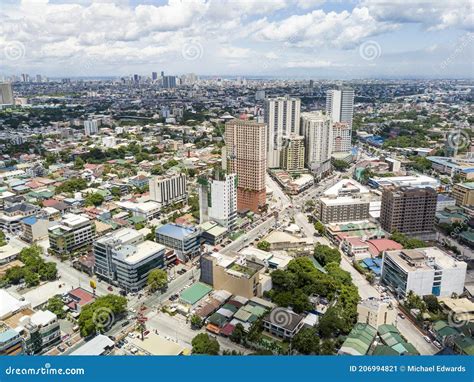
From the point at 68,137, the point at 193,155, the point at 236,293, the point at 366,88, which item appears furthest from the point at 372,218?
the point at 366,88

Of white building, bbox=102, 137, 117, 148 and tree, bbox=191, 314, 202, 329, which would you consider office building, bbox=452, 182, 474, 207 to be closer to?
tree, bbox=191, 314, 202, 329

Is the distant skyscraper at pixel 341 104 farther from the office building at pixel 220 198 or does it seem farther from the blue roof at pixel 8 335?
the blue roof at pixel 8 335

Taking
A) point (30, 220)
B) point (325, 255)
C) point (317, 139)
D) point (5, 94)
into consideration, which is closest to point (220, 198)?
point (325, 255)

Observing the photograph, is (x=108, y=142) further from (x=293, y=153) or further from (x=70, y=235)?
(x=70, y=235)

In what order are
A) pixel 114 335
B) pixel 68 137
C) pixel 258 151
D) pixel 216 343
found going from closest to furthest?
1. pixel 216 343
2. pixel 114 335
3. pixel 258 151
4. pixel 68 137

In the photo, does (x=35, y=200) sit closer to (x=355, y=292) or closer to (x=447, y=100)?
(x=355, y=292)

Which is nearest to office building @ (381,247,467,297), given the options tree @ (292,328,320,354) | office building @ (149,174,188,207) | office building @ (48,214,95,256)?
tree @ (292,328,320,354)
